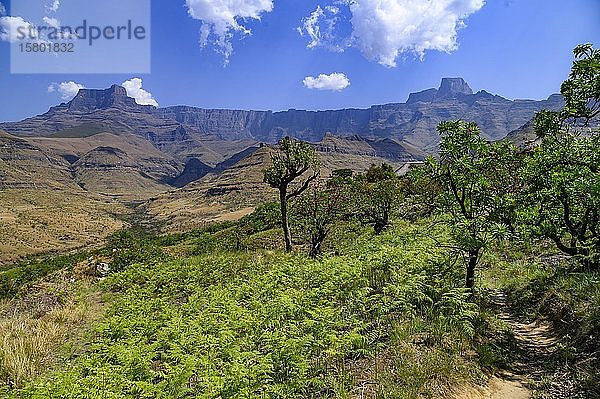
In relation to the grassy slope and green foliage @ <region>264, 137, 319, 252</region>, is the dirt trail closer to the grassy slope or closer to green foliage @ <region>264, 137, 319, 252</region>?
the grassy slope

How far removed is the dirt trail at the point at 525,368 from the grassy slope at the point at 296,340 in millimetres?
373

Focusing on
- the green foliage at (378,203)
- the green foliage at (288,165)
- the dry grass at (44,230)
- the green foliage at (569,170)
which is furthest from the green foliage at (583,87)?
the dry grass at (44,230)

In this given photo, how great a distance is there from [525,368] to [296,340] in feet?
14.8

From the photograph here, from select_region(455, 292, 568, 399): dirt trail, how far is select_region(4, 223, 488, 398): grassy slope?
373mm

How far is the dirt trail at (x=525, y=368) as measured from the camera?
6676 millimetres

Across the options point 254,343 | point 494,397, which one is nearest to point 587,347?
point 494,397

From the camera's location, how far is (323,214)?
23969 mm

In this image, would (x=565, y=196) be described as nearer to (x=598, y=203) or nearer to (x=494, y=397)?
(x=598, y=203)

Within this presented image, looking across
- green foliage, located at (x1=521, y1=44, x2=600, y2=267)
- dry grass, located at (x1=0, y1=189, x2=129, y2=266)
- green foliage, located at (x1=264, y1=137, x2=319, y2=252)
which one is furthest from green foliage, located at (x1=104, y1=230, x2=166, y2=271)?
dry grass, located at (x1=0, y1=189, x2=129, y2=266)

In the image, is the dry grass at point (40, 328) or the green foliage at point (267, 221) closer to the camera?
the dry grass at point (40, 328)

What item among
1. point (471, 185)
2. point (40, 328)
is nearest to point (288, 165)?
point (471, 185)

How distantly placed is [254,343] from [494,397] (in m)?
4.40

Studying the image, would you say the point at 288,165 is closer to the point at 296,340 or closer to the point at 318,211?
the point at 318,211

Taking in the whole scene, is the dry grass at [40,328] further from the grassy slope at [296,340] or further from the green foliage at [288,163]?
the green foliage at [288,163]
